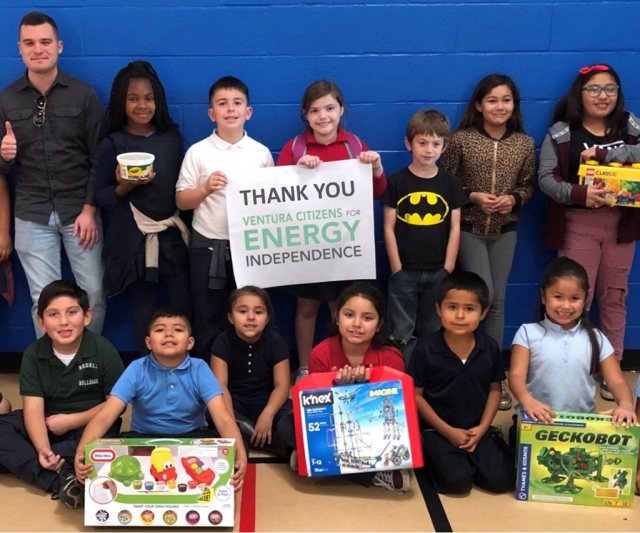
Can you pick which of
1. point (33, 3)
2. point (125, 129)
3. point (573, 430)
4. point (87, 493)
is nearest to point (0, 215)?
point (125, 129)

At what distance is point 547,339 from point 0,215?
2771 millimetres

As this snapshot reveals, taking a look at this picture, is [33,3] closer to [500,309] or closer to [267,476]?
[267,476]

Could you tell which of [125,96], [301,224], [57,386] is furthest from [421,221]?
[57,386]

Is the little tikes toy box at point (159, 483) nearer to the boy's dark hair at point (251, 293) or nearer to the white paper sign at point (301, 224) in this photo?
the boy's dark hair at point (251, 293)

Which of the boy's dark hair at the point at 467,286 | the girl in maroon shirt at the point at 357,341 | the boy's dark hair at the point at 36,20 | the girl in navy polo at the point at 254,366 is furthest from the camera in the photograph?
the boy's dark hair at the point at 36,20

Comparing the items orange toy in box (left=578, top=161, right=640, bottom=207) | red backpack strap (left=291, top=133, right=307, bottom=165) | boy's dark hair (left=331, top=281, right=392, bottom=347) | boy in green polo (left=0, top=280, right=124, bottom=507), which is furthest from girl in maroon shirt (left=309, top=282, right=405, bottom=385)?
orange toy in box (left=578, top=161, right=640, bottom=207)

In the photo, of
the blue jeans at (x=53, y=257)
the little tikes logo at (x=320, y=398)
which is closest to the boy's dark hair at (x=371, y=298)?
the little tikes logo at (x=320, y=398)

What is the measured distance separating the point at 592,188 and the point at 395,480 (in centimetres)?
171

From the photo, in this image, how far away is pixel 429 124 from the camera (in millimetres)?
3428

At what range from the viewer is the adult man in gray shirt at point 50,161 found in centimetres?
357

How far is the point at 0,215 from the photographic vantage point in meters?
3.76

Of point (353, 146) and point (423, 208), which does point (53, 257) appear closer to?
point (353, 146)

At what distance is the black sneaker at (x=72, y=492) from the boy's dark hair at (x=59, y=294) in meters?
0.71

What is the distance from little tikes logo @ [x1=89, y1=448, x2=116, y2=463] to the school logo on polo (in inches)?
21.0
